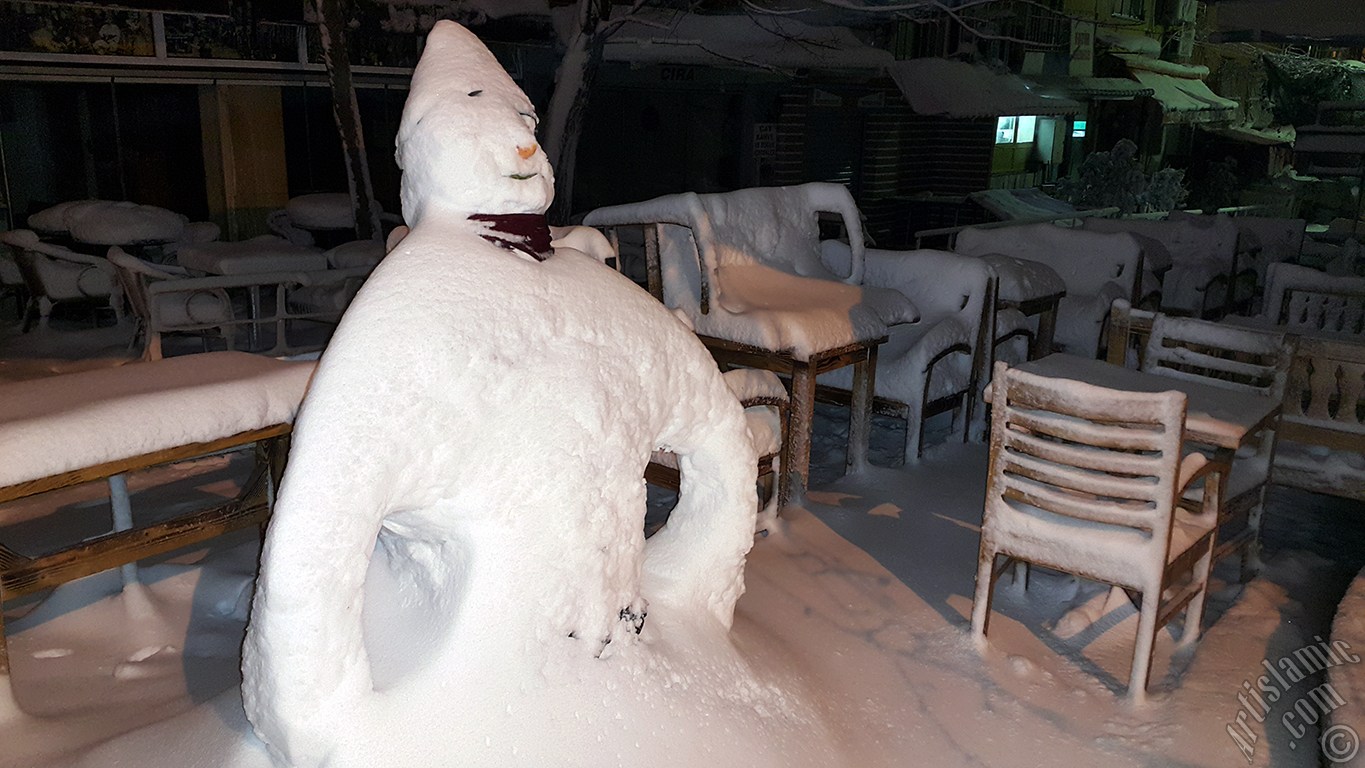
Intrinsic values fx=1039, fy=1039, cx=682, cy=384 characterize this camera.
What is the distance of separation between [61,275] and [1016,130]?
56.3 feet

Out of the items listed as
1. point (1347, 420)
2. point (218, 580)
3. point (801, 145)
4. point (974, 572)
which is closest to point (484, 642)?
point (218, 580)

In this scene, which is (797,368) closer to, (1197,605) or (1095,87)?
(1197,605)

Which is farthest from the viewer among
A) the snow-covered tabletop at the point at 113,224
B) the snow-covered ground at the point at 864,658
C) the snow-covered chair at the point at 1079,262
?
the snow-covered tabletop at the point at 113,224

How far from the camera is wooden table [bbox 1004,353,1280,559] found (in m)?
3.77

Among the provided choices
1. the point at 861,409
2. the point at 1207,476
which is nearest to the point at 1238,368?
the point at 1207,476

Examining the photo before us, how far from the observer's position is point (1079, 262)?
7754 millimetres

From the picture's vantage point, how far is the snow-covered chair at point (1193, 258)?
872 centimetres

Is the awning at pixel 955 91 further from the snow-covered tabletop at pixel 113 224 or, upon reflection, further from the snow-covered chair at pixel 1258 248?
the snow-covered tabletop at pixel 113 224

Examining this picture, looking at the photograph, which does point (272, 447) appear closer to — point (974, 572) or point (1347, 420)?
point (974, 572)

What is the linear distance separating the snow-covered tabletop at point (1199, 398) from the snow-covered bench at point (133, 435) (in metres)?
2.90

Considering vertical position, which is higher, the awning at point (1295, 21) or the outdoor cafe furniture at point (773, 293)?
the awning at point (1295, 21)

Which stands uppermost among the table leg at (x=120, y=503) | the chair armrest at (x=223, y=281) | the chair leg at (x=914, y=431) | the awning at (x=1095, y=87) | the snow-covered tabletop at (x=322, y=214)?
the awning at (x=1095, y=87)

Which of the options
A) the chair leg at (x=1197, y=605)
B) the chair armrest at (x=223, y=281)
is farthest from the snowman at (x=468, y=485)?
the chair armrest at (x=223, y=281)

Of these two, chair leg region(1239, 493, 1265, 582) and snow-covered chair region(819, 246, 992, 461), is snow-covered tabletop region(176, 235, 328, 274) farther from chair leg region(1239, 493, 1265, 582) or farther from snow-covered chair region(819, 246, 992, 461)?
chair leg region(1239, 493, 1265, 582)
